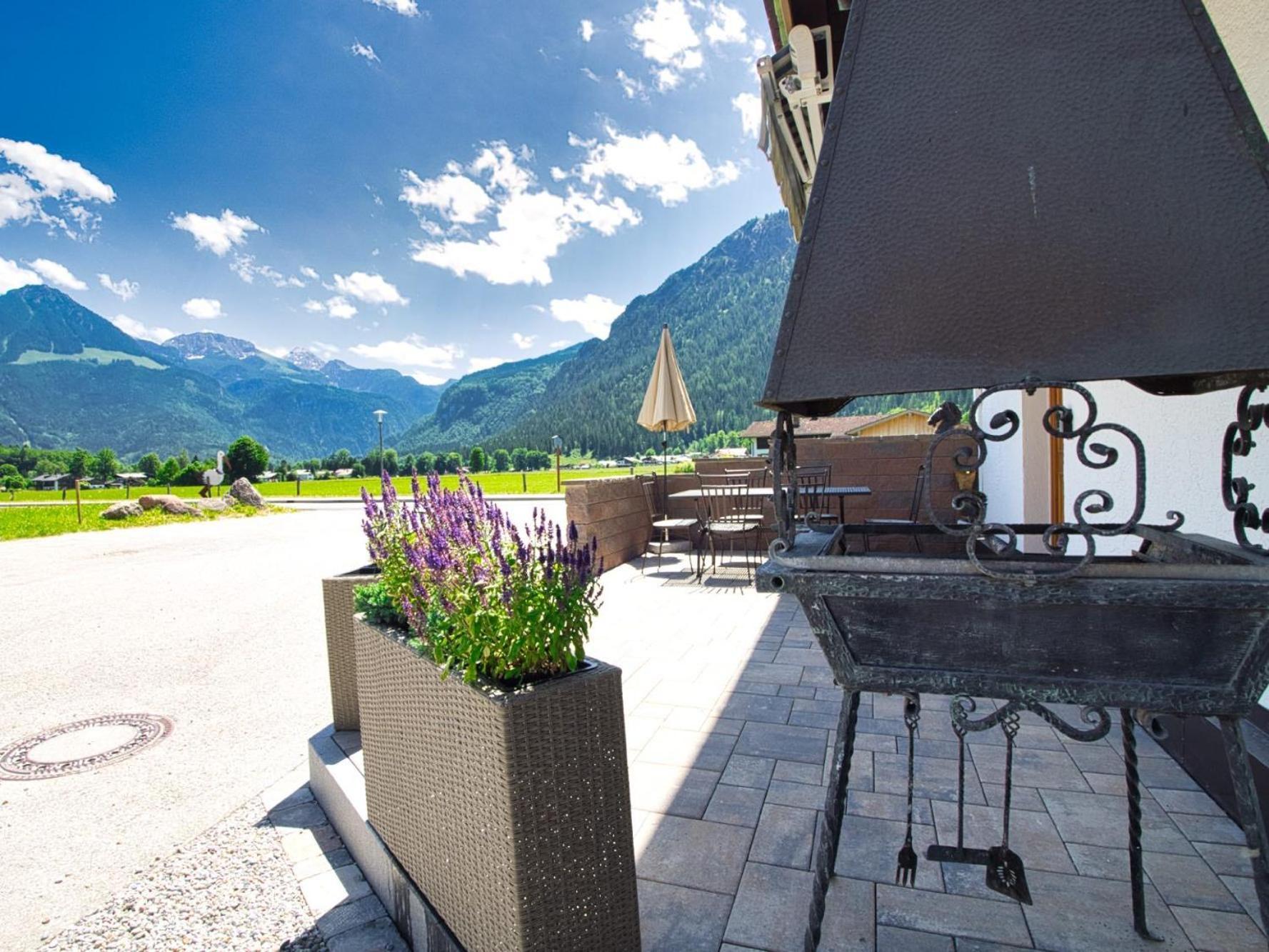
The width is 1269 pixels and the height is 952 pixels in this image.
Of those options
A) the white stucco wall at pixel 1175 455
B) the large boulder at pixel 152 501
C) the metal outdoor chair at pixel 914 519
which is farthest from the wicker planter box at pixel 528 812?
the large boulder at pixel 152 501

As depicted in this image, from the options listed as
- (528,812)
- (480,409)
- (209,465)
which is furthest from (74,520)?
(480,409)

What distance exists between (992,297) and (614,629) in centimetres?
370

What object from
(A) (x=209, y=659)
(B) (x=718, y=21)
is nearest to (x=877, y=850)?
(A) (x=209, y=659)

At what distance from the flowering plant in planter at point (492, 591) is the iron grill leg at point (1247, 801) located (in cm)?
119

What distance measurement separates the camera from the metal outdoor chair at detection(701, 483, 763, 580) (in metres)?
5.84

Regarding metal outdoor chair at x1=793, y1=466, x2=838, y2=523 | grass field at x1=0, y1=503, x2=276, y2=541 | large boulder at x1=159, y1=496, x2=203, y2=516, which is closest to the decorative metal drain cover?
metal outdoor chair at x1=793, y1=466, x2=838, y2=523

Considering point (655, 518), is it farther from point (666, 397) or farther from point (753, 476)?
point (753, 476)

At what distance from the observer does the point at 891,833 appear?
6.35 ft

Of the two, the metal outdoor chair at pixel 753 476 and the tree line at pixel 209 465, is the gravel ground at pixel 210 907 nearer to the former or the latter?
the metal outdoor chair at pixel 753 476

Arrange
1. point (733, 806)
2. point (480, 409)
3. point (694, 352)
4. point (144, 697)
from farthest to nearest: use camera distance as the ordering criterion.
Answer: point (480, 409) → point (694, 352) → point (144, 697) → point (733, 806)

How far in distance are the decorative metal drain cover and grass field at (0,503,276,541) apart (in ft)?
44.4

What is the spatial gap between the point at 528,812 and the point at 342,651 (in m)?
1.67

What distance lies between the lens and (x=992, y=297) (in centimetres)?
111

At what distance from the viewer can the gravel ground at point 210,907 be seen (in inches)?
66.7
